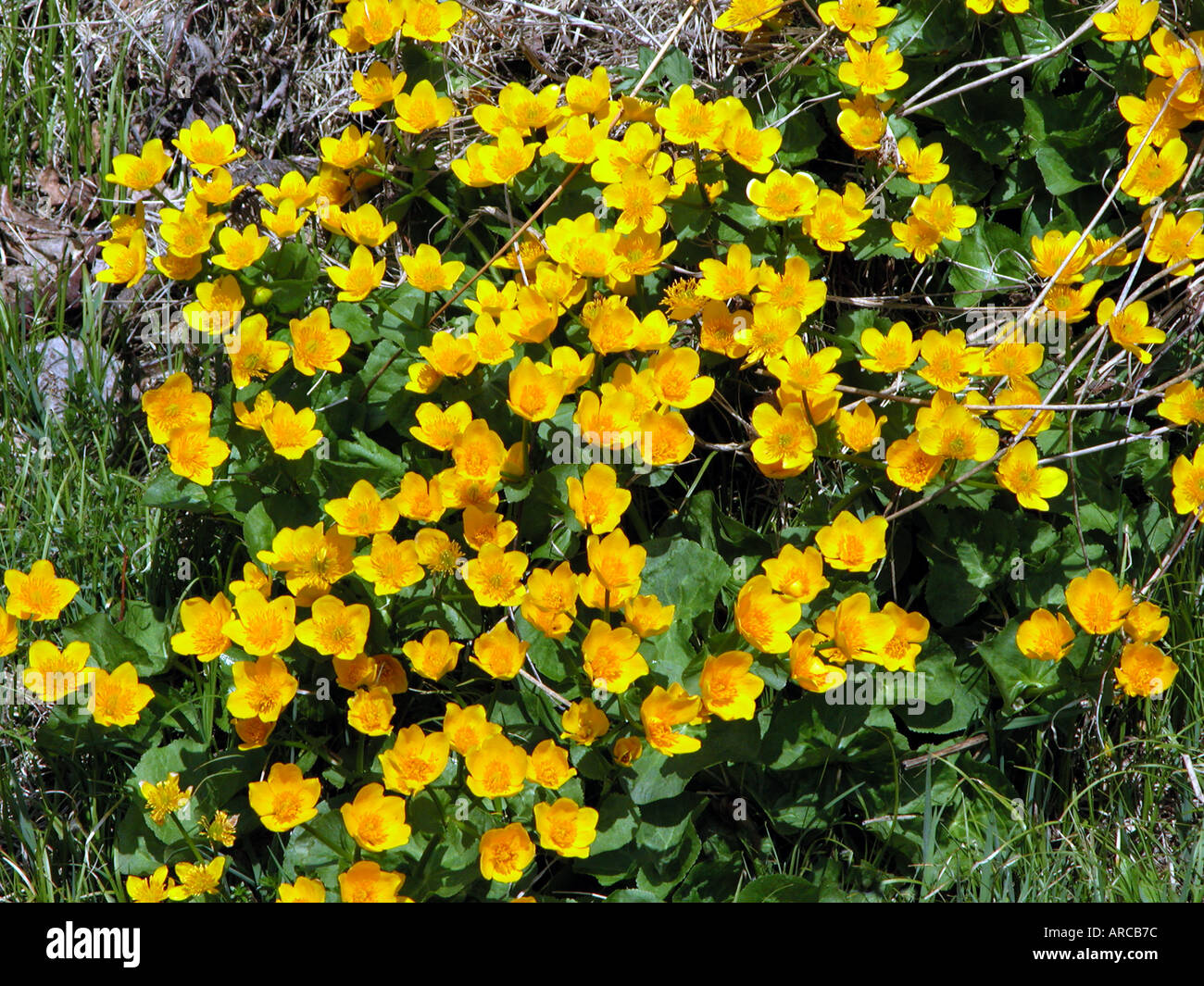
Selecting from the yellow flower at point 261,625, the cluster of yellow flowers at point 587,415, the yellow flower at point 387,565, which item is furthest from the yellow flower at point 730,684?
the yellow flower at point 261,625

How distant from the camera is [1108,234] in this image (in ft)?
9.67

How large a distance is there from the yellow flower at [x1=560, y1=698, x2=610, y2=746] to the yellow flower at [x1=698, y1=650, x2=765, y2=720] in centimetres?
22

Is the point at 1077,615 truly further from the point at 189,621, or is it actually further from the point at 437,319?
the point at 189,621

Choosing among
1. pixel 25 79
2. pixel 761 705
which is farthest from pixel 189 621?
pixel 25 79

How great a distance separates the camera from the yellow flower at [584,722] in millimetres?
2234

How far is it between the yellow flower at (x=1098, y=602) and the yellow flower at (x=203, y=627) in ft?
6.22

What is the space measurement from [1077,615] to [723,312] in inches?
42.0

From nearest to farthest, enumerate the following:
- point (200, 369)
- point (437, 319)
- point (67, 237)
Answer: point (437, 319) < point (200, 369) < point (67, 237)

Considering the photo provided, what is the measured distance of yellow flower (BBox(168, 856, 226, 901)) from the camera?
229 cm

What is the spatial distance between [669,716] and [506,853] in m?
0.43

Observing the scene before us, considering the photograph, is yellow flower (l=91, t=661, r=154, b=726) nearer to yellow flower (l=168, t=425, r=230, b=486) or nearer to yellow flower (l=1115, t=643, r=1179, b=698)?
yellow flower (l=168, t=425, r=230, b=486)

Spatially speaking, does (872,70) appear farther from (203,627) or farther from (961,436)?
(203,627)

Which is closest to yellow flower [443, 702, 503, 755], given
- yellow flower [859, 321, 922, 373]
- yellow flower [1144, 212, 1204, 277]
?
yellow flower [859, 321, 922, 373]

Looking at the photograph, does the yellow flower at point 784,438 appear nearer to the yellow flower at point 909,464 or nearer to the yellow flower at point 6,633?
the yellow flower at point 909,464
